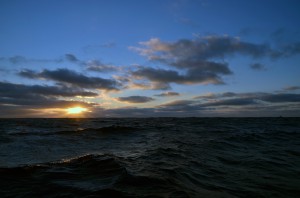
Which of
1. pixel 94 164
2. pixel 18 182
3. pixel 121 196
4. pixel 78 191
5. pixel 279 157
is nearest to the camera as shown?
pixel 121 196

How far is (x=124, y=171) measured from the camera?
8.16 metres

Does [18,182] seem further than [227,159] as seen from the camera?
No

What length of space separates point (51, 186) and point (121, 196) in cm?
224

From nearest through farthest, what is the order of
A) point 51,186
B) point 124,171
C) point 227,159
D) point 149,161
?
point 51,186 < point 124,171 < point 149,161 < point 227,159

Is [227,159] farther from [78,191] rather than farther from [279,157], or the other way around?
[78,191]

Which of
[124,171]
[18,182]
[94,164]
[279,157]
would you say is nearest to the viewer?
[18,182]

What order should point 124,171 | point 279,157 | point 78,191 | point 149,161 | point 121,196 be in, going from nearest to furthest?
point 121,196
point 78,191
point 124,171
point 149,161
point 279,157

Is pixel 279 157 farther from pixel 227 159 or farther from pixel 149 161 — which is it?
pixel 149 161

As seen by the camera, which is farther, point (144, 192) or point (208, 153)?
point (208, 153)

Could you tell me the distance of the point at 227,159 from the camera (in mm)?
11062

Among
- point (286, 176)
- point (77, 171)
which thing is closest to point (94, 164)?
point (77, 171)

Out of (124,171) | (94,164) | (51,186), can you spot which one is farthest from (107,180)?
(94,164)

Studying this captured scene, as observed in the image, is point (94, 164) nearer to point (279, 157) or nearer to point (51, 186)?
point (51, 186)

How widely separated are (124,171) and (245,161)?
5676 millimetres
